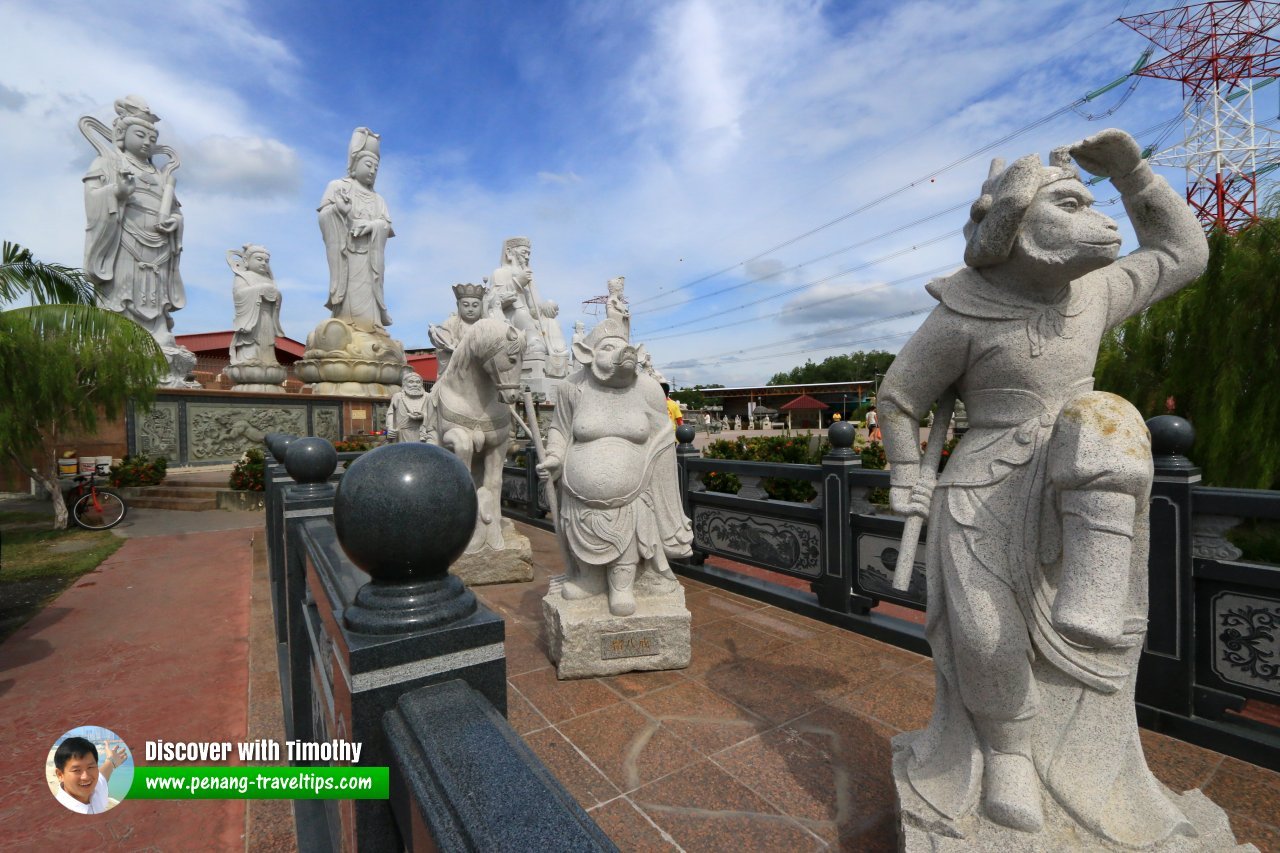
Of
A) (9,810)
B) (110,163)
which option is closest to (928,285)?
(9,810)

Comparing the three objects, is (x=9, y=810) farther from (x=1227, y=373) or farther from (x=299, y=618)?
(x=1227, y=373)

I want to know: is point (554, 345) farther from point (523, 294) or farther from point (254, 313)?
point (254, 313)

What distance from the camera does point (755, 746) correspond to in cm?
271

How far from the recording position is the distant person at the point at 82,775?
8.22ft

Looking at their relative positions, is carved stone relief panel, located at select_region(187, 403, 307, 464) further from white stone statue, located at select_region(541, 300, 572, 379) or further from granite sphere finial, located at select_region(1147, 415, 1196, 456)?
granite sphere finial, located at select_region(1147, 415, 1196, 456)

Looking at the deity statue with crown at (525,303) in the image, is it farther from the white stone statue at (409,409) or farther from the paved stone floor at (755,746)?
the paved stone floor at (755,746)

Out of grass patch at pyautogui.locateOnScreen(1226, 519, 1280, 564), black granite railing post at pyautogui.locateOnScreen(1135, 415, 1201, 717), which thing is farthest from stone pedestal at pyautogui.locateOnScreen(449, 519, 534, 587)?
grass patch at pyautogui.locateOnScreen(1226, 519, 1280, 564)

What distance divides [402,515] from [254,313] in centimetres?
1849

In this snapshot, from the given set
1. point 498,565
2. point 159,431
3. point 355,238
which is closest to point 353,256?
point 355,238

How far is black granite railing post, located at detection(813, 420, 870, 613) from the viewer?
4.11m

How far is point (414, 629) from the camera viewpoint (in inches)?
44.5

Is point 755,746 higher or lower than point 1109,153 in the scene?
lower

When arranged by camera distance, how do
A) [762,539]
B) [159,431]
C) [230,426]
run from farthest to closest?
[230,426] → [159,431] → [762,539]

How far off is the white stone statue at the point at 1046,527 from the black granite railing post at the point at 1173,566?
1.29 m
